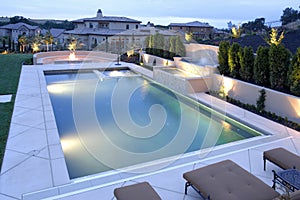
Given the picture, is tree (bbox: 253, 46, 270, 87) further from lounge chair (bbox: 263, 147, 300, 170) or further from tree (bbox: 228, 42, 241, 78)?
lounge chair (bbox: 263, 147, 300, 170)

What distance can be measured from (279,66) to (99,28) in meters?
25.3

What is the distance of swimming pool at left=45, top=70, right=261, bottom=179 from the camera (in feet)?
16.4

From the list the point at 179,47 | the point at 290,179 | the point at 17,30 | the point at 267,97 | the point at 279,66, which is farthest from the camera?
the point at 17,30

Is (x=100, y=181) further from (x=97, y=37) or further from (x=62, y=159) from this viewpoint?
(x=97, y=37)

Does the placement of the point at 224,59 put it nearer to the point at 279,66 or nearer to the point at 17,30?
the point at 279,66

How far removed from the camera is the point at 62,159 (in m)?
4.31

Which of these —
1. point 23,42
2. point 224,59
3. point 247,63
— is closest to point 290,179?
point 247,63

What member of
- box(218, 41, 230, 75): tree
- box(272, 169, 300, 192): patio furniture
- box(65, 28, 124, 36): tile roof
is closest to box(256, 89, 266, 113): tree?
box(218, 41, 230, 75): tree

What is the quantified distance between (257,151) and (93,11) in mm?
35921

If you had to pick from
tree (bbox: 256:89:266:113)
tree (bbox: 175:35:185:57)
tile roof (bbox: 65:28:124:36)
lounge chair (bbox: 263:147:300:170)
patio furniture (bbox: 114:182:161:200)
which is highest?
tile roof (bbox: 65:28:124:36)

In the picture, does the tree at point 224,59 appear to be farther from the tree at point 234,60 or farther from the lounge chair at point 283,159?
the lounge chair at point 283,159

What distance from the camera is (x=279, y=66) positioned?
720cm

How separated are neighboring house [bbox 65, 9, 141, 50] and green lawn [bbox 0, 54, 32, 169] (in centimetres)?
1144

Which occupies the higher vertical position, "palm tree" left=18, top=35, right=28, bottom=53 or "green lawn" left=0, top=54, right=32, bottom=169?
"palm tree" left=18, top=35, right=28, bottom=53
